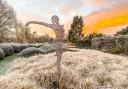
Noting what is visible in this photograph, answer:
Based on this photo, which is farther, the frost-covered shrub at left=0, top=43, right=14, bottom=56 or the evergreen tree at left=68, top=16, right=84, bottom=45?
the evergreen tree at left=68, top=16, right=84, bottom=45

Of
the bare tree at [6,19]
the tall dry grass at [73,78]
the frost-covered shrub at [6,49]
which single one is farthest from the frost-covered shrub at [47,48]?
the bare tree at [6,19]

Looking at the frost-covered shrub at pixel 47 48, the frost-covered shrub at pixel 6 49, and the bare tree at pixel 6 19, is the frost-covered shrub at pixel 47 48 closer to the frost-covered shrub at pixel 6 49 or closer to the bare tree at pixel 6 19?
the frost-covered shrub at pixel 6 49

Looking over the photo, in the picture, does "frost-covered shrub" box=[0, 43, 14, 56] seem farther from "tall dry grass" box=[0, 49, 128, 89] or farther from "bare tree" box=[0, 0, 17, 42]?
"bare tree" box=[0, 0, 17, 42]

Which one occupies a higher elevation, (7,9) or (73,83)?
(7,9)

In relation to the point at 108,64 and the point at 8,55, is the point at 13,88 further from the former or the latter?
the point at 8,55

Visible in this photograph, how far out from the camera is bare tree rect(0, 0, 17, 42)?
3581 cm

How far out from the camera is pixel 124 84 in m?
8.30

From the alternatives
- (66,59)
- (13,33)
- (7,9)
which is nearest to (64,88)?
(66,59)

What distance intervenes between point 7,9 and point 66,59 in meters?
27.2

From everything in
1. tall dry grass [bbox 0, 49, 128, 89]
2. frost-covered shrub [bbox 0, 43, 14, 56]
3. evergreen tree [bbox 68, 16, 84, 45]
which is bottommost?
tall dry grass [bbox 0, 49, 128, 89]

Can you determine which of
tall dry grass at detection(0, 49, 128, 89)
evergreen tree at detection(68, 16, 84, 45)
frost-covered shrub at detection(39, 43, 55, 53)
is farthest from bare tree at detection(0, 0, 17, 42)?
tall dry grass at detection(0, 49, 128, 89)

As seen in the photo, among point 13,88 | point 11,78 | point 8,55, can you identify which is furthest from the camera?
point 8,55

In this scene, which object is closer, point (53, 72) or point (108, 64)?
point (53, 72)

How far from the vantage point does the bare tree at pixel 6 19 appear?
35812mm
